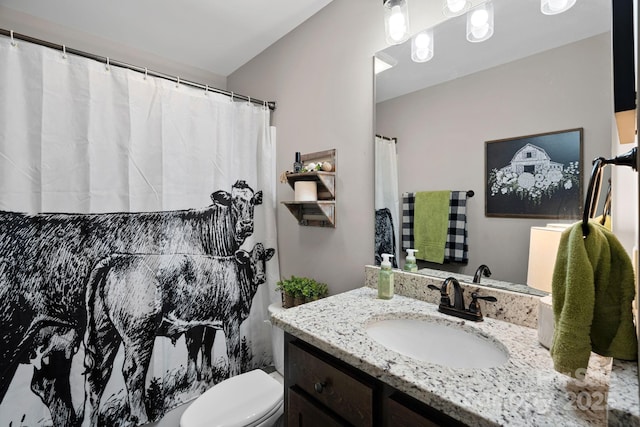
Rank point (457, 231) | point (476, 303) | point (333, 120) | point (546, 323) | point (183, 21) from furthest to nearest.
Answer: point (183, 21) < point (333, 120) < point (457, 231) < point (476, 303) < point (546, 323)

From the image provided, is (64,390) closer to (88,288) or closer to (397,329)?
(88,288)

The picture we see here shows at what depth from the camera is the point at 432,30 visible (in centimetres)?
121

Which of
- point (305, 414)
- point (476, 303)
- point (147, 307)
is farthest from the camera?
point (147, 307)

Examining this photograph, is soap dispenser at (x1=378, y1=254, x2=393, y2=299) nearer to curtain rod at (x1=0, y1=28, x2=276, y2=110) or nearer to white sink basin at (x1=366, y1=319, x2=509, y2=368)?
white sink basin at (x1=366, y1=319, x2=509, y2=368)

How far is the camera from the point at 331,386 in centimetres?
85

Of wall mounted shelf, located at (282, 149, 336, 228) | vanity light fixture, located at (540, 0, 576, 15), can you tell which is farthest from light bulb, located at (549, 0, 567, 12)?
wall mounted shelf, located at (282, 149, 336, 228)

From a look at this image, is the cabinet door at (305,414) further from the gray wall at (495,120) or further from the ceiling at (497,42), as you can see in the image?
the ceiling at (497,42)

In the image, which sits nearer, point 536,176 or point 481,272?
point 536,176

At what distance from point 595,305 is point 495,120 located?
708mm

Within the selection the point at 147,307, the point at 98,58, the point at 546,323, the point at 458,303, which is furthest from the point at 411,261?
the point at 98,58

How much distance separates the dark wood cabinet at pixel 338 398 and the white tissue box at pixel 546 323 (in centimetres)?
41

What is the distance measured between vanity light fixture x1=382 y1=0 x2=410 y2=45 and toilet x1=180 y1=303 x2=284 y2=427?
1708 millimetres

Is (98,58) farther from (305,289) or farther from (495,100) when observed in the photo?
(495,100)

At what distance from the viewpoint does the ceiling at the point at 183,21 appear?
1606 millimetres
